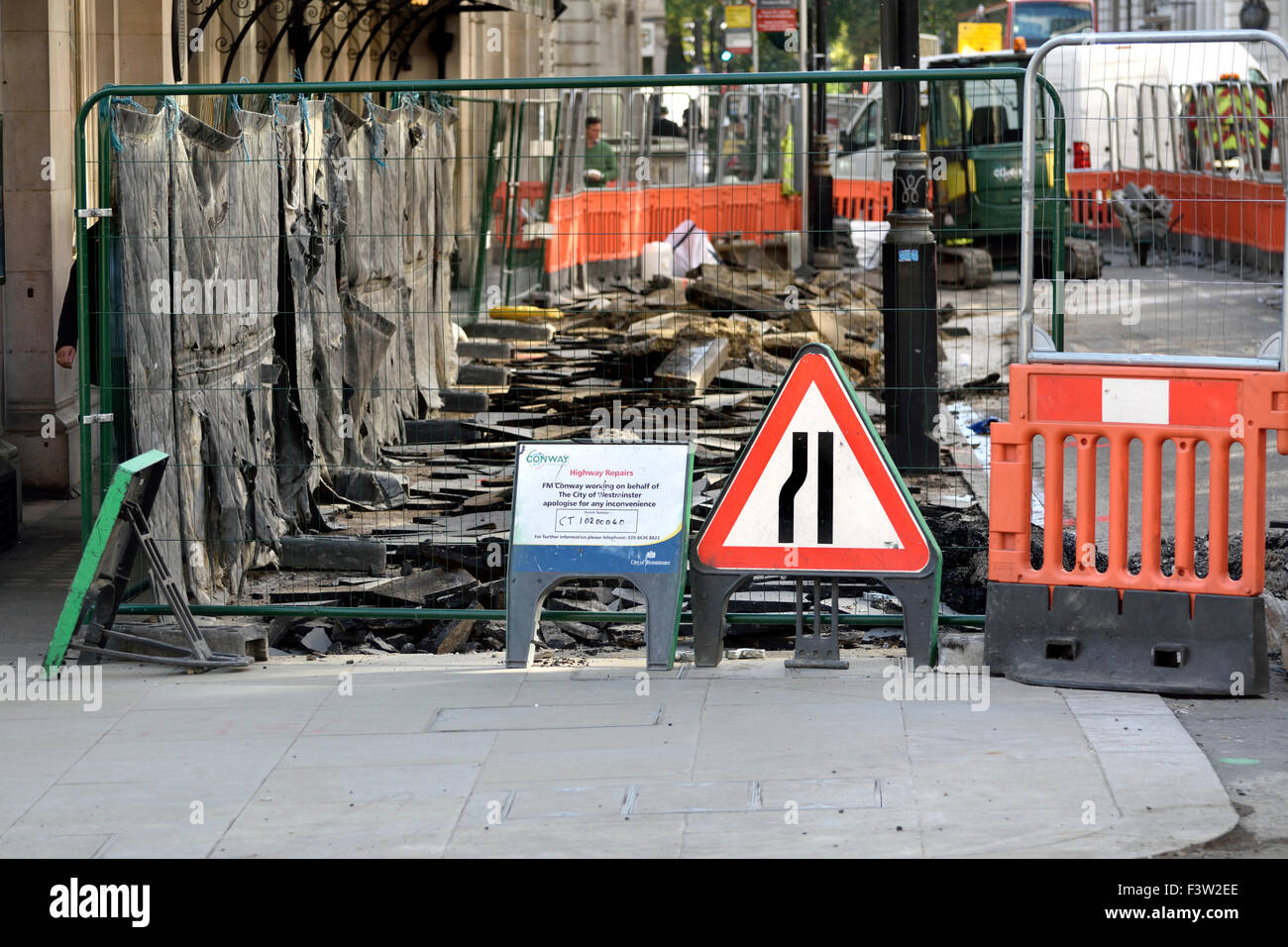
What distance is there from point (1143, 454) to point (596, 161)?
14.0 metres

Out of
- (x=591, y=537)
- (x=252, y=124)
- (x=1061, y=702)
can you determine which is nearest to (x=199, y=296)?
(x=252, y=124)

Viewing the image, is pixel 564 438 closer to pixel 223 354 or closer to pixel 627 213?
pixel 223 354

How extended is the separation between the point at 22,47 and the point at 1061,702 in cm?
796

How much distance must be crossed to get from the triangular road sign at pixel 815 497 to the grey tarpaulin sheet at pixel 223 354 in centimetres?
246

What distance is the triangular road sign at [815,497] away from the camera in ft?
22.4

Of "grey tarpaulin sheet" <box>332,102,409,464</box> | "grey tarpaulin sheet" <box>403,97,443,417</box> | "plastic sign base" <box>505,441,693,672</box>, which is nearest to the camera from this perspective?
"plastic sign base" <box>505,441,693,672</box>

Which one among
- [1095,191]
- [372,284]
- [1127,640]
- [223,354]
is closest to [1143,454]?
[1127,640]

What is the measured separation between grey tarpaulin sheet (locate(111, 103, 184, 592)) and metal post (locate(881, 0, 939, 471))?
401 cm

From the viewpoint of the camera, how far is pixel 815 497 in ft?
22.6

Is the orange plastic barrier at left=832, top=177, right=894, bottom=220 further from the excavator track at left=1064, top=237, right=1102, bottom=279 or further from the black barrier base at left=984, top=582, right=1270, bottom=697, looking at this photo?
the black barrier base at left=984, top=582, right=1270, bottom=697

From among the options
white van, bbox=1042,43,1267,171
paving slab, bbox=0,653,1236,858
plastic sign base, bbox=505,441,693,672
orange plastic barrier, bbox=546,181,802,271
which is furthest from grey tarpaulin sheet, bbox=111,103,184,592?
orange plastic barrier, bbox=546,181,802,271

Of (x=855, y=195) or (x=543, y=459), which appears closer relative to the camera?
(x=543, y=459)

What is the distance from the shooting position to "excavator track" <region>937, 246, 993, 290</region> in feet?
71.9

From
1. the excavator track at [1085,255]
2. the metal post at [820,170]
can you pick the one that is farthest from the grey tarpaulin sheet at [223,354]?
the metal post at [820,170]
